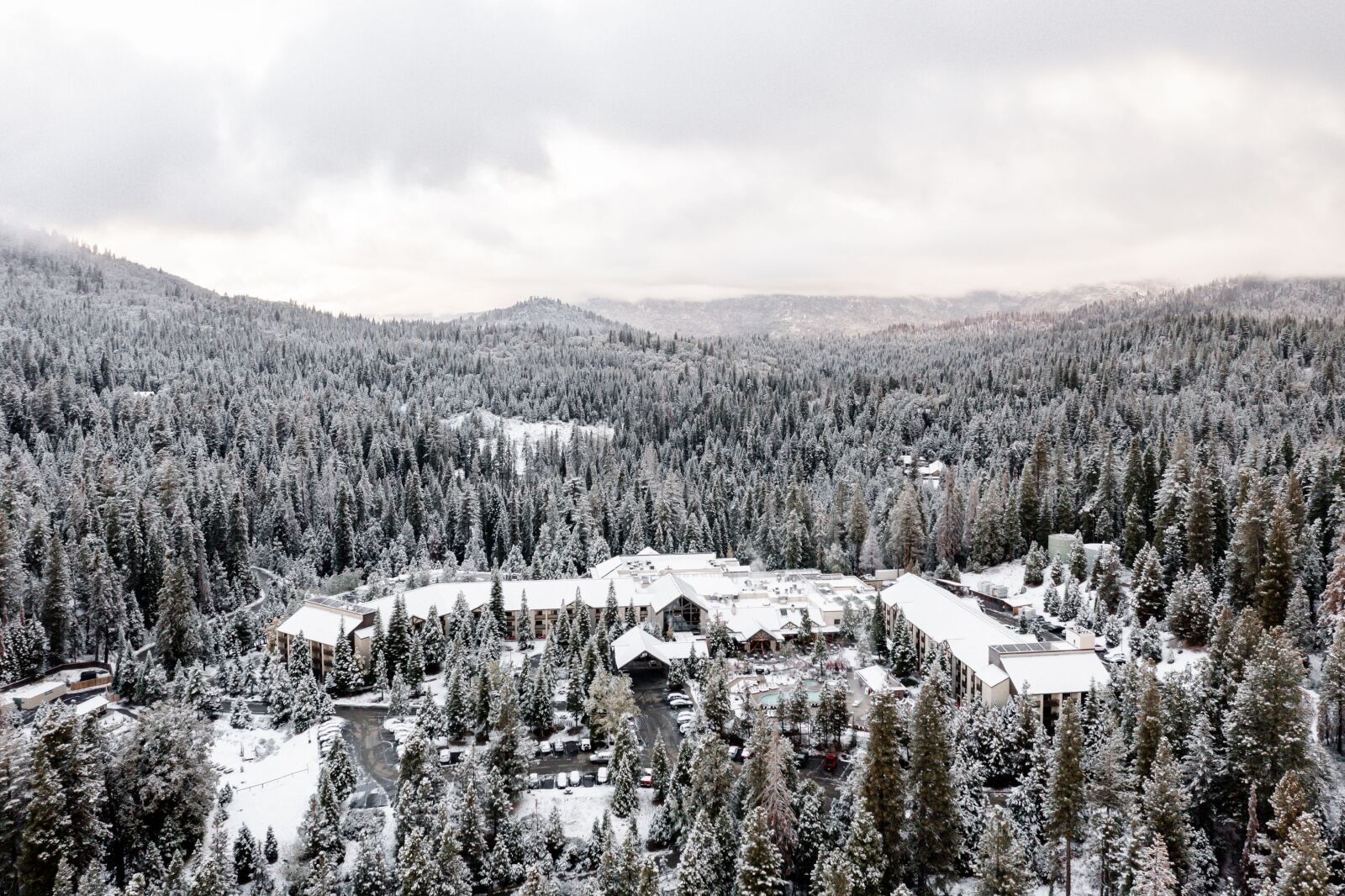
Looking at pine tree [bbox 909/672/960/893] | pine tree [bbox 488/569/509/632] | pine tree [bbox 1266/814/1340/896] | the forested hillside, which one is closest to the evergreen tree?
pine tree [bbox 909/672/960/893]

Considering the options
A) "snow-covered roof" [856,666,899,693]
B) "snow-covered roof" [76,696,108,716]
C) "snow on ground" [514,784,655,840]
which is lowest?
"snow on ground" [514,784,655,840]

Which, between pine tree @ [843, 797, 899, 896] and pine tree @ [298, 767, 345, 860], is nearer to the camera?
pine tree @ [843, 797, 899, 896]

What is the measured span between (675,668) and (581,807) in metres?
15.9

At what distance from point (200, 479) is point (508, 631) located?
44309 millimetres

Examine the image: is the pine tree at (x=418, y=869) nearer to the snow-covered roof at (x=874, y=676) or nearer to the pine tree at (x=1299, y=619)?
the snow-covered roof at (x=874, y=676)

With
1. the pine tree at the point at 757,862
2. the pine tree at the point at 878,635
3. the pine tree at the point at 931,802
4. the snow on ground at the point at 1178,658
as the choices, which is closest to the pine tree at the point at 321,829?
the pine tree at the point at 757,862

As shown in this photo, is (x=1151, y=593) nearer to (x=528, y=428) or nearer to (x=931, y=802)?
(x=931, y=802)

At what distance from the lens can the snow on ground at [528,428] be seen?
146 meters

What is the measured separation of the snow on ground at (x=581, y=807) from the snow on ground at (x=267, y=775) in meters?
10.9

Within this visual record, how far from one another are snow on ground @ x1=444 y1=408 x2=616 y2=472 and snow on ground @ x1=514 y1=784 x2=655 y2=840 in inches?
4014

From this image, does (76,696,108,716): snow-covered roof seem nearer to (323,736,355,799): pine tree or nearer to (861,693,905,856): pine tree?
(323,736,355,799): pine tree

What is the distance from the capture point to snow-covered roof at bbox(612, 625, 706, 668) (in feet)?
183

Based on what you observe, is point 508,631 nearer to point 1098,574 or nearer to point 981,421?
point 1098,574

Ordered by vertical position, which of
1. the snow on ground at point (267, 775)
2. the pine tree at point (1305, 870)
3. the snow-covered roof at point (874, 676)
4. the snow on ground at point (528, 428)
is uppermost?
the snow on ground at point (528, 428)
